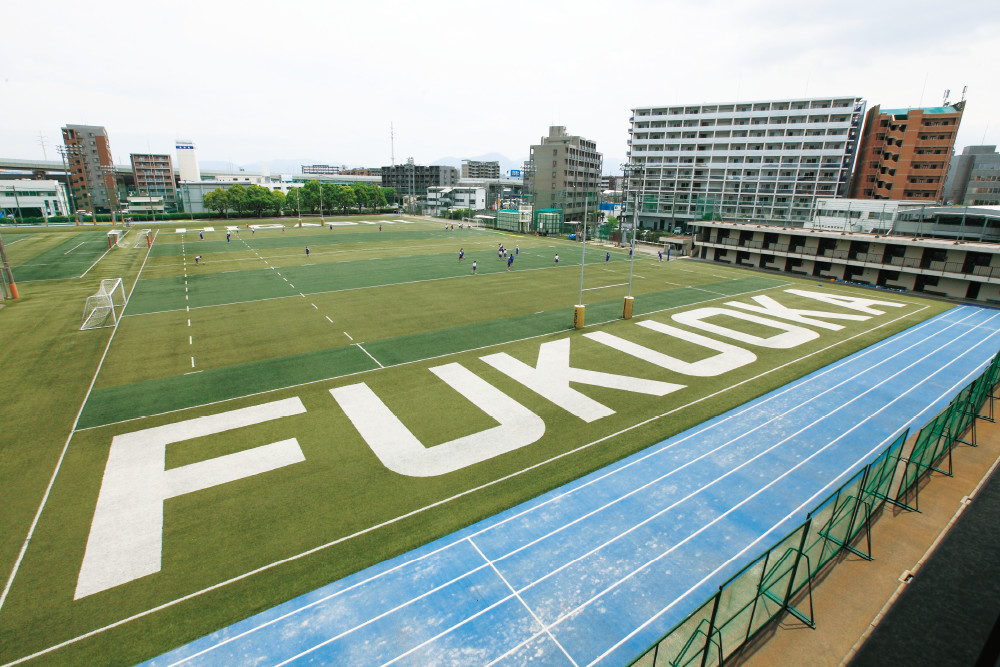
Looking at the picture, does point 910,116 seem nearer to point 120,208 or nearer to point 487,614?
point 487,614

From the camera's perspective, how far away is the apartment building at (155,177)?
138m

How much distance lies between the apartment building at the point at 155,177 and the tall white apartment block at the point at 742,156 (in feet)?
448

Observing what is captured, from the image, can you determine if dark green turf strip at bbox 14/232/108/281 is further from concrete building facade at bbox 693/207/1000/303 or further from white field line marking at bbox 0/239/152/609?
concrete building facade at bbox 693/207/1000/303

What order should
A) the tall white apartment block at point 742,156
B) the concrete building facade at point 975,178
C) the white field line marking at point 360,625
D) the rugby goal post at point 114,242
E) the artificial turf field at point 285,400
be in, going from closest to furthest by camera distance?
the white field line marking at point 360,625
the artificial turf field at point 285,400
the rugby goal post at point 114,242
the tall white apartment block at point 742,156
the concrete building facade at point 975,178

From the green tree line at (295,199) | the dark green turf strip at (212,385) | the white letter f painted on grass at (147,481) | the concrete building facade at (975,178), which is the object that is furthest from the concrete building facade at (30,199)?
the concrete building facade at (975,178)

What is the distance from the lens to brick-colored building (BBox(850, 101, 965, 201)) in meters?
84.2

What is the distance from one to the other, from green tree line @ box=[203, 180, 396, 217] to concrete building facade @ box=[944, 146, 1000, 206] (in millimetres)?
137711

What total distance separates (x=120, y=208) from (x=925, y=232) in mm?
175003

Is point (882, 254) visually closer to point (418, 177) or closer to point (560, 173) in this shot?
point (560, 173)

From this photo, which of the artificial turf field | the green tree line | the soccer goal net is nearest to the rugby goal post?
the soccer goal net

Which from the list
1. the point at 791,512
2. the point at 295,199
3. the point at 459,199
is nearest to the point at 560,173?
the point at 459,199

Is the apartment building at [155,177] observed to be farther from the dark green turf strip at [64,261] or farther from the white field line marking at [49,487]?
the white field line marking at [49,487]

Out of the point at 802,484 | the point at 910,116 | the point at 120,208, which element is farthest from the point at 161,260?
the point at 910,116

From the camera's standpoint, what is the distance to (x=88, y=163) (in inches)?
5408
